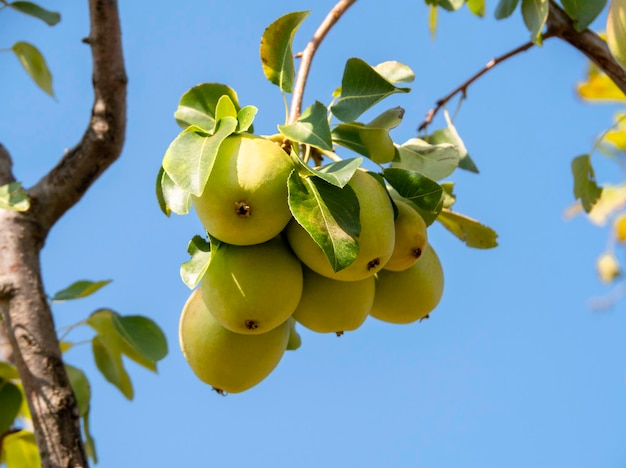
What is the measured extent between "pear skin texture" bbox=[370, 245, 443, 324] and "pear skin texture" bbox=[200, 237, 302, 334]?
0.23 m

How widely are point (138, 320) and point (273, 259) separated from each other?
0.84m

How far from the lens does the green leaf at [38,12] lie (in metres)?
2.31

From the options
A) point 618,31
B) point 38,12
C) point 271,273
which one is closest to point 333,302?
point 271,273

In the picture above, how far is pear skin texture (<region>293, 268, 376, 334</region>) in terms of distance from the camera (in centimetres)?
144

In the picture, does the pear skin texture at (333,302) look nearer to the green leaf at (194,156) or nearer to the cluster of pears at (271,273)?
the cluster of pears at (271,273)

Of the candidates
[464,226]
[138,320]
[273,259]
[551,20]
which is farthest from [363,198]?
[138,320]

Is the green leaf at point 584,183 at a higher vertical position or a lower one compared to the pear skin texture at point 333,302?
higher

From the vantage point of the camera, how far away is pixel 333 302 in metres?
1.43

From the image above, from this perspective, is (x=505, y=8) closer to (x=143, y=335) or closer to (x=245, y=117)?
(x=245, y=117)

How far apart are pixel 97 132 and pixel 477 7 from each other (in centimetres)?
112

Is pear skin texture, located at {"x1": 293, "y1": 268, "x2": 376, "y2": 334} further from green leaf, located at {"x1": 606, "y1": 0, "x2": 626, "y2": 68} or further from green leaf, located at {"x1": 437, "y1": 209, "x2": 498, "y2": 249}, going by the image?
green leaf, located at {"x1": 606, "y1": 0, "x2": 626, "y2": 68}

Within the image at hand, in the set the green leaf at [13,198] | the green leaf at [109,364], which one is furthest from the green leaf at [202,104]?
the green leaf at [109,364]

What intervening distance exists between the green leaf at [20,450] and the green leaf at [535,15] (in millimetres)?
1427

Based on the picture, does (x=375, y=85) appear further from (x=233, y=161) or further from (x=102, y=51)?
(x=102, y=51)
